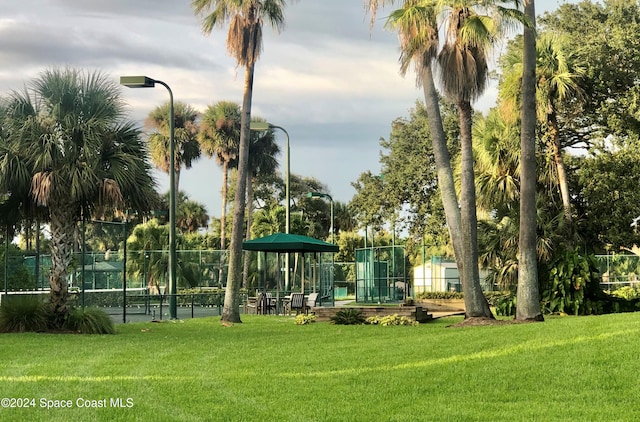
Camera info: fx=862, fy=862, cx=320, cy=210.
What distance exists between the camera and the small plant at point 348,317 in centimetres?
2459

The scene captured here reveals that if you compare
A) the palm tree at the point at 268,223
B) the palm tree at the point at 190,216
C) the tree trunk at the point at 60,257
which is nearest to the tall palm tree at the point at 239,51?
the tree trunk at the point at 60,257

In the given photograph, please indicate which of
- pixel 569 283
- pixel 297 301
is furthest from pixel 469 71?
pixel 297 301

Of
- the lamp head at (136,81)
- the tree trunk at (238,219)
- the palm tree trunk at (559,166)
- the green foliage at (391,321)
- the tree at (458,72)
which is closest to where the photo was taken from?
the tree at (458,72)

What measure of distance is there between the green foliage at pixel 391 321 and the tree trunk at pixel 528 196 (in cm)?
350

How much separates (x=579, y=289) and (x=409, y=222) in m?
25.5

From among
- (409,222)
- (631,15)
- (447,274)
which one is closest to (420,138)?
(409,222)

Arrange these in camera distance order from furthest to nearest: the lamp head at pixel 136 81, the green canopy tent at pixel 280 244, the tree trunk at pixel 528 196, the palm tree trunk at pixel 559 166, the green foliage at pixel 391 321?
the palm tree trunk at pixel 559 166, the green canopy tent at pixel 280 244, the lamp head at pixel 136 81, the green foliage at pixel 391 321, the tree trunk at pixel 528 196

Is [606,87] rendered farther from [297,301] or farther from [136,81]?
[136,81]

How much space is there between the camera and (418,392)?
10.5 m

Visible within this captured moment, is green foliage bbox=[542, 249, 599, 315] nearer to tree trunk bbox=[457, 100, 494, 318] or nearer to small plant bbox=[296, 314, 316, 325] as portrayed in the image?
tree trunk bbox=[457, 100, 494, 318]

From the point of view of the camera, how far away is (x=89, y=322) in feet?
66.6

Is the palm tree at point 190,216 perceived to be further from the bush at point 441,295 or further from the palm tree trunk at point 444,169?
the palm tree trunk at point 444,169

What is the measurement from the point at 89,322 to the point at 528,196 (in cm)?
1118

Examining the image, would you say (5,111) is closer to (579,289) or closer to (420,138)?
(579,289)
